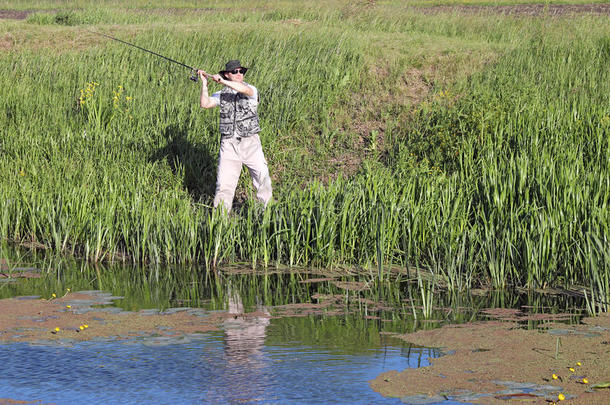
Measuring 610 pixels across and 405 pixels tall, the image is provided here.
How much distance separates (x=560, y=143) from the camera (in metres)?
11.5

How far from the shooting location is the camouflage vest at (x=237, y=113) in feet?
33.7

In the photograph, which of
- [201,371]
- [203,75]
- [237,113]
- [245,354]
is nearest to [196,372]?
[201,371]

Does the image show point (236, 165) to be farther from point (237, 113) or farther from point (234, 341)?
point (234, 341)

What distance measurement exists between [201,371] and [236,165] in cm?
504

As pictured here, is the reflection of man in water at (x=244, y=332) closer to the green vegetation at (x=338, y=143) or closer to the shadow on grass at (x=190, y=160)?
the green vegetation at (x=338, y=143)

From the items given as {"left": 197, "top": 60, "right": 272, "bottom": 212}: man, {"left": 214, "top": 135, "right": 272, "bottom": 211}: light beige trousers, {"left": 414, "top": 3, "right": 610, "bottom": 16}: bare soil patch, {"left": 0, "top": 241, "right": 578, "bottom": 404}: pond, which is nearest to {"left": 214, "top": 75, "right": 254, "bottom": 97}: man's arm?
{"left": 197, "top": 60, "right": 272, "bottom": 212}: man

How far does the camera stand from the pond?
523 centimetres

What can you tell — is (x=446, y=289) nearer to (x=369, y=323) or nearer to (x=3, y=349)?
(x=369, y=323)

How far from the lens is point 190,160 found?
12.9 m

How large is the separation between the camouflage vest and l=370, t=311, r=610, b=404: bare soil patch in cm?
440

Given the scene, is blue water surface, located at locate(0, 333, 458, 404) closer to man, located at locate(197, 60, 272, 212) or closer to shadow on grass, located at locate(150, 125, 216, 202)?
man, located at locate(197, 60, 272, 212)

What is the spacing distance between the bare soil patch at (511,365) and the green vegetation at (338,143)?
1.02 meters

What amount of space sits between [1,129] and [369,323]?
9409mm

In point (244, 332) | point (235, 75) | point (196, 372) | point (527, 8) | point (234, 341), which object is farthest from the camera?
point (527, 8)
